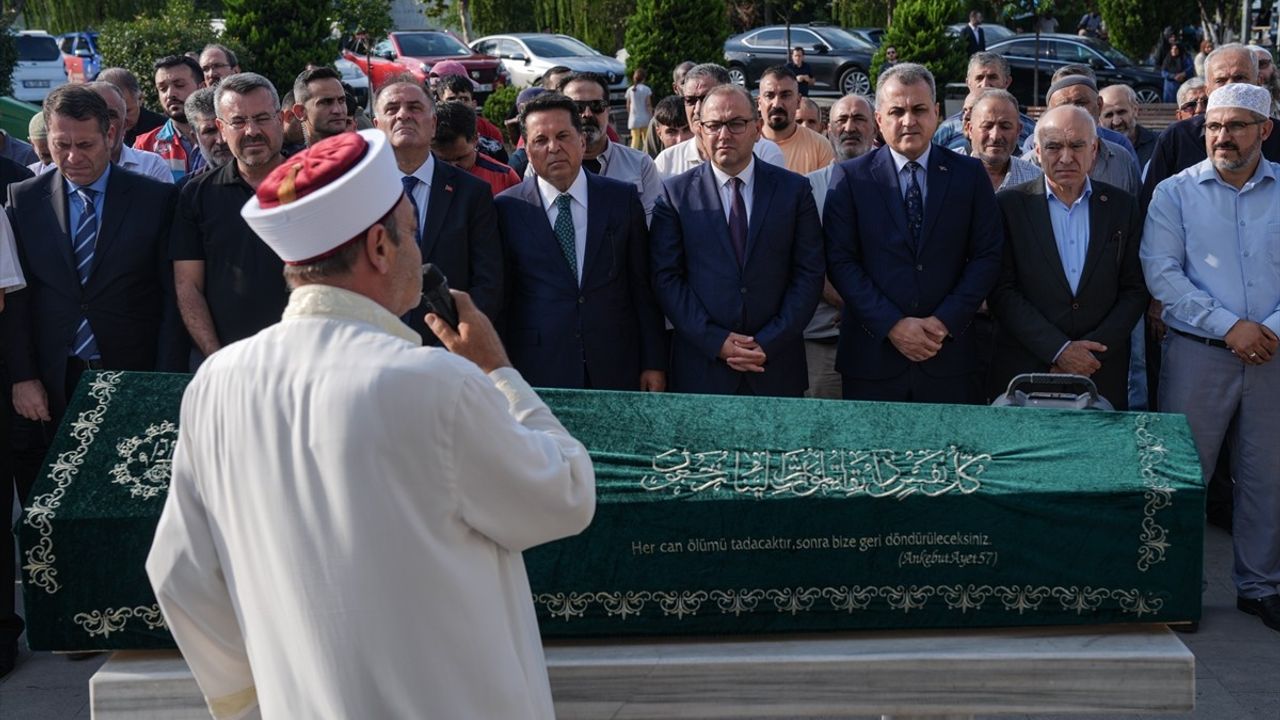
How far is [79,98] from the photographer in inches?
203

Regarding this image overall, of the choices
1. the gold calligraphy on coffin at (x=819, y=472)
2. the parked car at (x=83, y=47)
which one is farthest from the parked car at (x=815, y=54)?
the gold calligraphy on coffin at (x=819, y=472)

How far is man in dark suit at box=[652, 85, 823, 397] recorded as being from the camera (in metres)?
5.15

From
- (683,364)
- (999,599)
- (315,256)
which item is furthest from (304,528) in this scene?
(683,364)

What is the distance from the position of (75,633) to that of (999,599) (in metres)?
2.29

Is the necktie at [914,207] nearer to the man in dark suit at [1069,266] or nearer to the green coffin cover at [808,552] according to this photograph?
the man in dark suit at [1069,266]

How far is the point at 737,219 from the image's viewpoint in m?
5.28

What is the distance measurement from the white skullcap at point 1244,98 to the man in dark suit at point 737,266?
1.57 metres

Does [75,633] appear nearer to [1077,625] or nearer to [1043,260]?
[1077,625]

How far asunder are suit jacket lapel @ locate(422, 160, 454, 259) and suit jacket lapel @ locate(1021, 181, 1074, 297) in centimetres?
224

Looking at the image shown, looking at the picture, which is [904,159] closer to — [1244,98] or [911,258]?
[911,258]

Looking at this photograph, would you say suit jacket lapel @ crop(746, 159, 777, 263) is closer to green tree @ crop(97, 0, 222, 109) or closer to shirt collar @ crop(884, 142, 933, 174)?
shirt collar @ crop(884, 142, 933, 174)

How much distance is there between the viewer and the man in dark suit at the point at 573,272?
5203 mm

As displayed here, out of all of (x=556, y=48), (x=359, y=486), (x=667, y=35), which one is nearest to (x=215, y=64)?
(x=359, y=486)

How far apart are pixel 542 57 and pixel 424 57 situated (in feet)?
6.85
